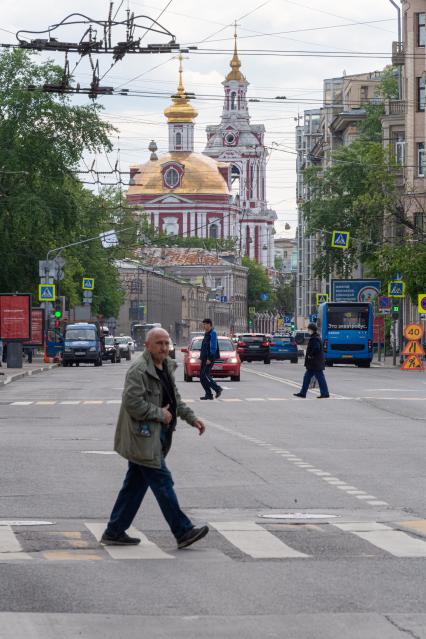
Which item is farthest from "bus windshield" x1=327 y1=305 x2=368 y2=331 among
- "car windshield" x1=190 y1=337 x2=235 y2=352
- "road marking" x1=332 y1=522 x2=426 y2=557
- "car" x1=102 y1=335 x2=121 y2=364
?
"road marking" x1=332 y1=522 x2=426 y2=557

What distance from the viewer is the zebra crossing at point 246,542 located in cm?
1158

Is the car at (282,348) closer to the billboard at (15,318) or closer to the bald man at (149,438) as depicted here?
the billboard at (15,318)

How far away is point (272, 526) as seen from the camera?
13414 mm

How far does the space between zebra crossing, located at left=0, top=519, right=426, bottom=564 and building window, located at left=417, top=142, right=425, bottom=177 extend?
69731mm

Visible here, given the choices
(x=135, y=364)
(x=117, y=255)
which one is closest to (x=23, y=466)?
(x=135, y=364)

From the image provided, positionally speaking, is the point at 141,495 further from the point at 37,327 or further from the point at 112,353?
the point at 112,353

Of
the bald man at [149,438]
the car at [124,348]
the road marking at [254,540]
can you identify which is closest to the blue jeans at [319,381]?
the road marking at [254,540]

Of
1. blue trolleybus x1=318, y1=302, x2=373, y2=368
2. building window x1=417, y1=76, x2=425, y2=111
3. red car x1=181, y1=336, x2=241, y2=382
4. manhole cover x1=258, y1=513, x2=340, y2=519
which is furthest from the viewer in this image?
building window x1=417, y1=76, x2=425, y2=111

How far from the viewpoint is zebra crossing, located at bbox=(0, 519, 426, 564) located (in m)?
11.6

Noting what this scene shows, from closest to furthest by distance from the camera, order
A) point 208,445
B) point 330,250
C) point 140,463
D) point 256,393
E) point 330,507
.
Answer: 1. point 140,463
2. point 330,507
3. point 208,445
4. point 256,393
5. point 330,250

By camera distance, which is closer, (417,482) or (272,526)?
(272,526)

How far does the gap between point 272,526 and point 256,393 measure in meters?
27.7

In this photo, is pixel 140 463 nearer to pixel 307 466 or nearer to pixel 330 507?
pixel 330 507

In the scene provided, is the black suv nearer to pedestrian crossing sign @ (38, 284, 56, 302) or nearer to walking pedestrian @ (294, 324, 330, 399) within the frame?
pedestrian crossing sign @ (38, 284, 56, 302)
